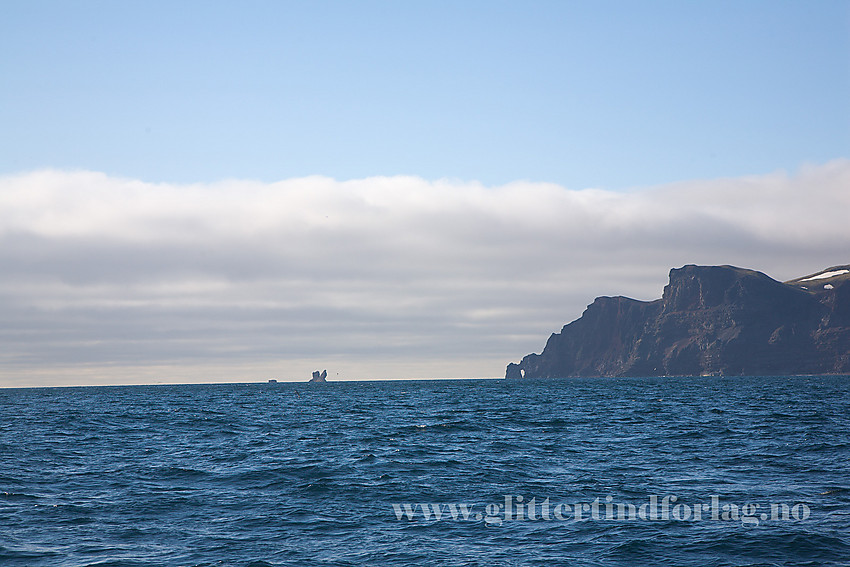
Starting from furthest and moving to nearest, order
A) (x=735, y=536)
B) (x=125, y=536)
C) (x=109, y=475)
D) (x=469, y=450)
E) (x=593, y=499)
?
(x=469, y=450)
(x=109, y=475)
(x=593, y=499)
(x=125, y=536)
(x=735, y=536)

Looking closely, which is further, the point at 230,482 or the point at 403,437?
the point at 403,437

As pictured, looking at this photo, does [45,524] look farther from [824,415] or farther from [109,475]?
[824,415]

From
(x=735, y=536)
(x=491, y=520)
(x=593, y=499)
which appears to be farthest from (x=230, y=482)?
(x=735, y=536)

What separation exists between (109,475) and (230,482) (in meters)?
7.14

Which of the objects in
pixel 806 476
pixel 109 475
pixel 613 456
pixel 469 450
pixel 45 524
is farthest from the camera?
pixel 469 450

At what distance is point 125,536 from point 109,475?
1346 cm

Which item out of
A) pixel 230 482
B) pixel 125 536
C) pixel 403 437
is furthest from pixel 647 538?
pixel 403 437

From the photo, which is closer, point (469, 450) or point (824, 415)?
point (469, 450)

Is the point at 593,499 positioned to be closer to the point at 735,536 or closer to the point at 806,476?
the point at 735,536

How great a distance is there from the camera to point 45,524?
26859 mm

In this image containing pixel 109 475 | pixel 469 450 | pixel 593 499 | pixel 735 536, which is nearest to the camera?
pixel 735 536

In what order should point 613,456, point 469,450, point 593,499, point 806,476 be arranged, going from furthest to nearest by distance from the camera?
point 469,450 → point 613,456 → point 806,476 → point 593,499

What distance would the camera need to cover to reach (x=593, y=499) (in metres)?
29.2

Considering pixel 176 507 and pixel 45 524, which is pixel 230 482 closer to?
pixel 176 507
